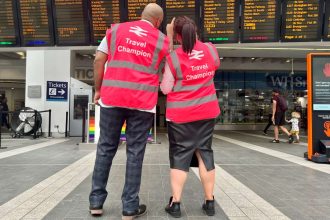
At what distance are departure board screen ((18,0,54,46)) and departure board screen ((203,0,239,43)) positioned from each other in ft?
14.4

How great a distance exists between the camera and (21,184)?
13.6ft

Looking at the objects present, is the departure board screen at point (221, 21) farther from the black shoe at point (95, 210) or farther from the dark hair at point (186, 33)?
the black shoe at point (95, 210)

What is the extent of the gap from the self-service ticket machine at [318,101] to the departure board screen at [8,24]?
7.96 m

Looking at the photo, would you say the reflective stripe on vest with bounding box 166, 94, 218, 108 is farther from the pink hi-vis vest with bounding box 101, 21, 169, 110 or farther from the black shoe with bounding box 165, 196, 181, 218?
the black shoe with bounding box 165, 196, 181, 218

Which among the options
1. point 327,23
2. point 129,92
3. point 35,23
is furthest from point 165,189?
point 35,23

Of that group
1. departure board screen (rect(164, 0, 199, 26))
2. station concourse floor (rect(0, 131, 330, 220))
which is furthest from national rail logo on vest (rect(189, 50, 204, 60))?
departure board screen (rect(164, 0, 199, 26))

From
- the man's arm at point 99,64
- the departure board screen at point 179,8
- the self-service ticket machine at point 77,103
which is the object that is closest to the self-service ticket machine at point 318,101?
the departure board screen at point 179,8

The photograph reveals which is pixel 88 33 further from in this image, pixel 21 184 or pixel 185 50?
pixel 185 50

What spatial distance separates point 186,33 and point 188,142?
924 millimetres

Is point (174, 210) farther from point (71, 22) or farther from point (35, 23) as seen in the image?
point (35, 23)

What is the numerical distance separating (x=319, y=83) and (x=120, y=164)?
3.79m

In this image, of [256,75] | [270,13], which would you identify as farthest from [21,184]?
[256,75]

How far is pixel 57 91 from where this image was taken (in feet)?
36.6

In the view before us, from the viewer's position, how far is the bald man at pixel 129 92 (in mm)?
2795
